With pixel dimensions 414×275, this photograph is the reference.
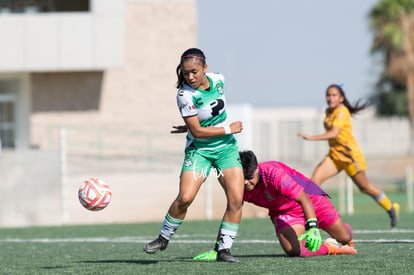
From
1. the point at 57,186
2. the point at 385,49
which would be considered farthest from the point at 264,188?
the point at 385,49

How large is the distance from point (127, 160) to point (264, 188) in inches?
633

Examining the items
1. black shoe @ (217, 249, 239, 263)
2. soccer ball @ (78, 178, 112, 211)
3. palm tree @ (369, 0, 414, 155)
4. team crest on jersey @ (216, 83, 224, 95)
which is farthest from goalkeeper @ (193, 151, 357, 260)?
palm tree @ (369, 0, 414, 155)

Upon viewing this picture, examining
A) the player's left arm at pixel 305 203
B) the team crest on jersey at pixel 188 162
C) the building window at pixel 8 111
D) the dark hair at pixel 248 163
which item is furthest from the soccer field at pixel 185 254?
the building window at pixel 8 111

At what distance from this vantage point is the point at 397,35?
1908 inches

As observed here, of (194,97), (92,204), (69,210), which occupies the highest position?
(194,97)

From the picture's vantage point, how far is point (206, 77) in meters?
8.48

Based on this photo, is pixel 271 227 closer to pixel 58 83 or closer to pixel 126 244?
pixel 126 244

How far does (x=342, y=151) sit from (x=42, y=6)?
21166 mm

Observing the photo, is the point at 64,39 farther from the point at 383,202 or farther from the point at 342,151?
the point at 383,202

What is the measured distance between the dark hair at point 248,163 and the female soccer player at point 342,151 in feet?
14.7

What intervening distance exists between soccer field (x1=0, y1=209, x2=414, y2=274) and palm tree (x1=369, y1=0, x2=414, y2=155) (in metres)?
34.5

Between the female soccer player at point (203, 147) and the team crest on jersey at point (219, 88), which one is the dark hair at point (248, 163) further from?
the team crest on jersey at point (219, 88)

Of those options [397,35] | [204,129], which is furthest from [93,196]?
[397,35]

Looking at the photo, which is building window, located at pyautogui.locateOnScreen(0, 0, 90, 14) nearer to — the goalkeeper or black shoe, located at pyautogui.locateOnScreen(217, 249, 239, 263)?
the goalkeeper
